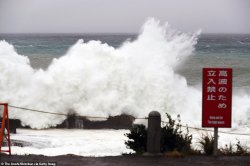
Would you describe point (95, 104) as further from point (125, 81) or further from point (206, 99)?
point (206, 99)

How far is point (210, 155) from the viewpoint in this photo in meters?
10.9

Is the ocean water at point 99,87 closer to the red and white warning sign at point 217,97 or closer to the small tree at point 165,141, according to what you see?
the small tree at point 165,141

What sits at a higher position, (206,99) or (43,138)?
(206,99)

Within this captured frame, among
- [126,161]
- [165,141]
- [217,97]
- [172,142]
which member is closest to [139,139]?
[165,141]

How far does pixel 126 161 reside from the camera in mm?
10078

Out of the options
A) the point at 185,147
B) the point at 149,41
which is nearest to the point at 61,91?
the point at 149,41

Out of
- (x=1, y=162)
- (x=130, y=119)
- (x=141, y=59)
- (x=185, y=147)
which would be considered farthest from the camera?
(x=141, y=59)

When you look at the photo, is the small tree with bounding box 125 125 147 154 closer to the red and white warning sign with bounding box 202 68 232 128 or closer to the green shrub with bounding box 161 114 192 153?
the green shrub with bounding box 161 114 192 153

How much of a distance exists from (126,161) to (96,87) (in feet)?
50.2

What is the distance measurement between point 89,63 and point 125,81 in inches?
88.7

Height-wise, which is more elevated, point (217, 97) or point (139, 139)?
point (217, 97)

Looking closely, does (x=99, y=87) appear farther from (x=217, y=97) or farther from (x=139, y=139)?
(x=217, y=97)

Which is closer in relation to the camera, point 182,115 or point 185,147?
point 185,147

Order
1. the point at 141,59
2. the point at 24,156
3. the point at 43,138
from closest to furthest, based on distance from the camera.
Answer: the point at 24,156 < the point at 43,138 < the point at 141,59
